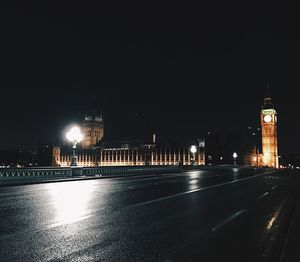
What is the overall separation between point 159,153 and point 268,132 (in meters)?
53.0

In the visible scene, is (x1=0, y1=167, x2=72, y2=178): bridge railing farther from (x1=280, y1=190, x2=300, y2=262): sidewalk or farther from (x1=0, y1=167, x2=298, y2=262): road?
(x1=280, y1=190, x2=300, y2=262): sidewalk

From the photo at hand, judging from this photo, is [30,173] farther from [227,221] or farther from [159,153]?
[159,153]

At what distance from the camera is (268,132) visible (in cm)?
16775

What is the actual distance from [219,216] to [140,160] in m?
158

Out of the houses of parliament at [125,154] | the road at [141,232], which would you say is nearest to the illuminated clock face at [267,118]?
the houses of parliament at [125,154]

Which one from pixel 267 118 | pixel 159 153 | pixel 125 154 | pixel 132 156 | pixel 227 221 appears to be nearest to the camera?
pixel 227 221

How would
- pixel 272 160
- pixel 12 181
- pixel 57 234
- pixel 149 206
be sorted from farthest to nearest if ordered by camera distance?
pixel 272 160 < pixel 12 181 < pixel 149 206 < pixel 57 234

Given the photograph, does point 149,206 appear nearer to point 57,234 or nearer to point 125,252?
point 57,234

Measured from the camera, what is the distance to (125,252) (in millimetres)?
6770

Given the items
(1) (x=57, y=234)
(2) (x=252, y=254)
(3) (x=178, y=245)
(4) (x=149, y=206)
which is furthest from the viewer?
(4) (x=149, y=206)

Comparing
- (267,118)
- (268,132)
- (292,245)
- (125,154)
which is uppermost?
(267,118)

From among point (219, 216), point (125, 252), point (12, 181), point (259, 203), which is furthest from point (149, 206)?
point (12, 181)

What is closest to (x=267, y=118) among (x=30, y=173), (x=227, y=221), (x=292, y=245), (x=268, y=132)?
(x=268, y=132)

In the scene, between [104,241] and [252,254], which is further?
[104,241]
